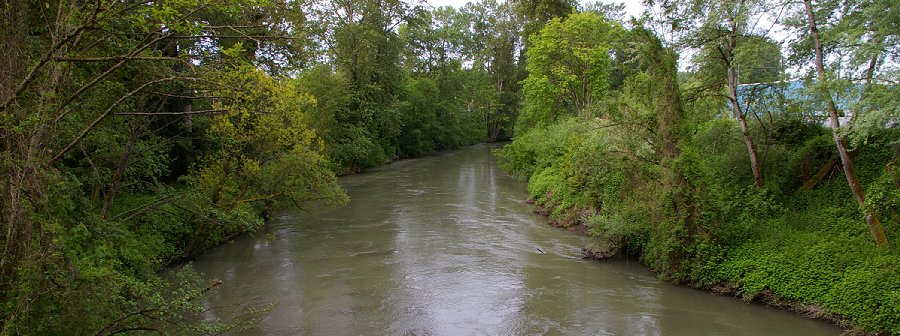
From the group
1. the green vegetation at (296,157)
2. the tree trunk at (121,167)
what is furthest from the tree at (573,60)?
the tree trunk at (121,167)

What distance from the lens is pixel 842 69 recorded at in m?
9.43

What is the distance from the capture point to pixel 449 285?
37.5 ft

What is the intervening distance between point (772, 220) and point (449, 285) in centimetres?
736

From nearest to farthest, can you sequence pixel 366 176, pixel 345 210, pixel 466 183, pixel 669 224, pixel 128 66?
pixel 128 66 → pixel 669 224 → pixel 345 210 → pixel 466 183 → pixel 366 176

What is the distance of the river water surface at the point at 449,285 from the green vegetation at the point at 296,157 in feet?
2.62

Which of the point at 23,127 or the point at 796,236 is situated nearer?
the point at 23,127

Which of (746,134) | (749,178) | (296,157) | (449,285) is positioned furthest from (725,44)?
(296,157)

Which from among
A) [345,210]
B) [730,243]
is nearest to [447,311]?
[730,243]

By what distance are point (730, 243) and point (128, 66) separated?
1154cm

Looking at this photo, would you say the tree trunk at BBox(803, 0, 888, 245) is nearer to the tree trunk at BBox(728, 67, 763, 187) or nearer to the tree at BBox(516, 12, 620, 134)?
the tree trunk at BBox(728, 67, 763, 187)

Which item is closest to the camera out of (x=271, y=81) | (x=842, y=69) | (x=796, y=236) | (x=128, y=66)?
(x=128, y=66)

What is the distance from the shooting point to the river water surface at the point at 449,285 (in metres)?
9.33

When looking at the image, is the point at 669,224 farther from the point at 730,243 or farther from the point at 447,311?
the point at 447,311

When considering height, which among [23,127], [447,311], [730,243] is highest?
[23,127]
